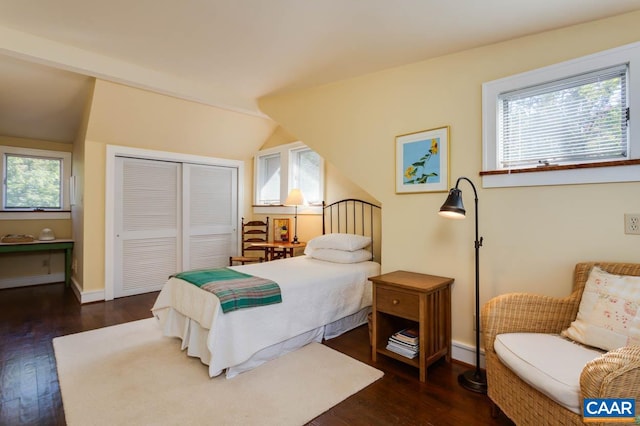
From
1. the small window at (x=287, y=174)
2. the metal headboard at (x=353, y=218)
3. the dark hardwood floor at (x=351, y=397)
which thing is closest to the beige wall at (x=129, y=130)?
the small window at (x=287, y=174)

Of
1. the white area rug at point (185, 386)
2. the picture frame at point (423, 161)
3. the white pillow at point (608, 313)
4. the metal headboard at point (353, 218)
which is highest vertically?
the picture frame at point (423, 161)

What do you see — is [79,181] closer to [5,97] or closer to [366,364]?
[5,97]

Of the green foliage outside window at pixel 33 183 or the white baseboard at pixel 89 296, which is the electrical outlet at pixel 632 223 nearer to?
the white baseboard at pixel 89 296

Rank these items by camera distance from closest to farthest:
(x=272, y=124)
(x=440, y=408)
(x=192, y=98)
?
(x=440, y=408), (x=192, y=98), (x=272, y=124)

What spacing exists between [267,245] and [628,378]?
3625 mm

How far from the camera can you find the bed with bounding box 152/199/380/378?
2.16m

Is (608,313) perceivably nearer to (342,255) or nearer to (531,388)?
(531,388)

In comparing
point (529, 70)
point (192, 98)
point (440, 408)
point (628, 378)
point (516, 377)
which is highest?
point (192, 98)

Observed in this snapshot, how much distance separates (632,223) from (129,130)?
4.88 meters

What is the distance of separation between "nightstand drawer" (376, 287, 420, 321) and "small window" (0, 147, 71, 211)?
5.53m

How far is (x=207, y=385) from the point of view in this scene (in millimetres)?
2066

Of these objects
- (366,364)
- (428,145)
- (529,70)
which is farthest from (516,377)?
(529,70)

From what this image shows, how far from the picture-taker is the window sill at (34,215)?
470 cm

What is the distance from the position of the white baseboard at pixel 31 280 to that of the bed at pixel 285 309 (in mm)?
3580
